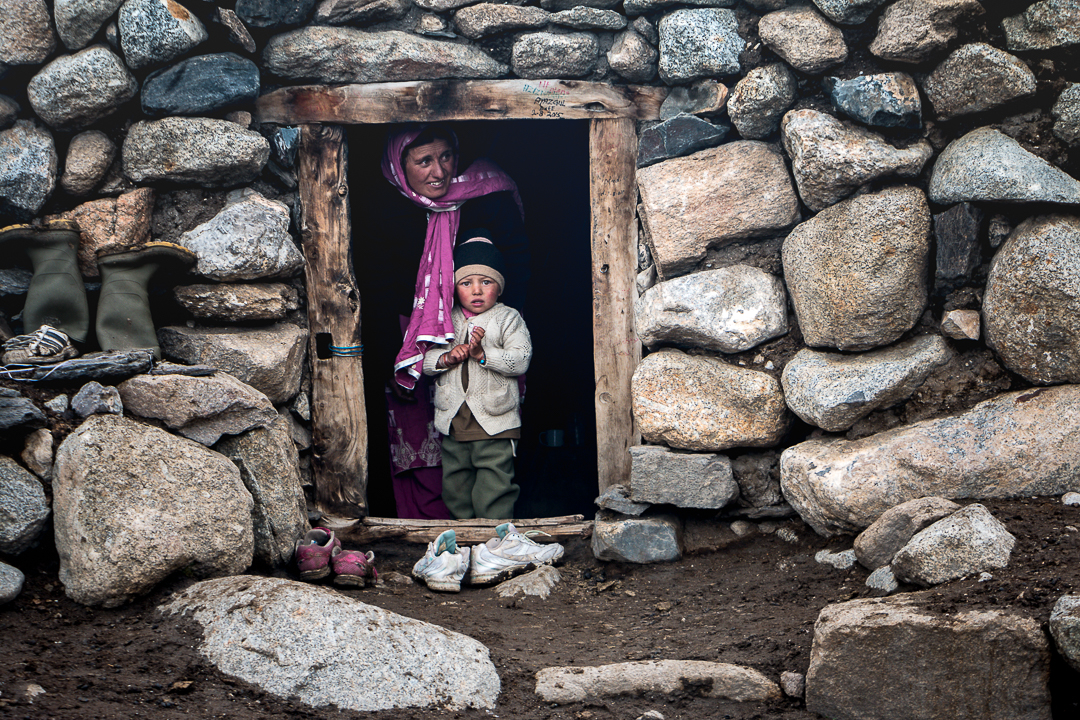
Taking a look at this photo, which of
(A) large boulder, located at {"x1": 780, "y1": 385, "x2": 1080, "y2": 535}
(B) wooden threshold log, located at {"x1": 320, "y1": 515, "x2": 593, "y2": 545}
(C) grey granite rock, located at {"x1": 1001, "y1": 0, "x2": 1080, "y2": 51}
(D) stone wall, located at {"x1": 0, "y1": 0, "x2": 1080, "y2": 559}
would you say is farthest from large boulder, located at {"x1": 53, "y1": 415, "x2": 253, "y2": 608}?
(C) grey granite rock, located at {"x1": 1001, "y1": 0, "x2": 1080, "y2": 51}

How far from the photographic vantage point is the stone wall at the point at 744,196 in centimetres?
299

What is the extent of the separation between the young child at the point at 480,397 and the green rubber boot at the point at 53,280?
5.56 ft

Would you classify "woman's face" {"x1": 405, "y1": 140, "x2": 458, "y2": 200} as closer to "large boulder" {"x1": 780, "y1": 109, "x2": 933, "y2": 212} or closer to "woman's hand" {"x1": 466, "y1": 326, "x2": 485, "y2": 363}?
"woman's hand" {"x1": 466, "y1": 326, "x2": 485, "y2": 363}

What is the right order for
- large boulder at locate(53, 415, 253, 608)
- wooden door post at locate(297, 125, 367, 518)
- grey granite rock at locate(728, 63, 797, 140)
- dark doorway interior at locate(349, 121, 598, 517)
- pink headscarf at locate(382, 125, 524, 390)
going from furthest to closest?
dark doorway interior at locate(349, 121, 598, 517)
pink headscarf at locate(382, 125, 524, 390)
wooden door post at locate(297, 125, 367, 518)
grey granite rock at locate(728, 63, 797, 140)
large boulder at locate(53, 415, 253, 608)

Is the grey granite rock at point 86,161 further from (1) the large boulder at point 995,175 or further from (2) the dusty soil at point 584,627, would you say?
(1) the large boulder at point 995,175

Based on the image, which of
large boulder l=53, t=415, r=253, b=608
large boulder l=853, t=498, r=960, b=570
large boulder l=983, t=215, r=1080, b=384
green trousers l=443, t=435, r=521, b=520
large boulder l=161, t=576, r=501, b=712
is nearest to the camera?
large boulder l=161, t=576, r=501, b=712

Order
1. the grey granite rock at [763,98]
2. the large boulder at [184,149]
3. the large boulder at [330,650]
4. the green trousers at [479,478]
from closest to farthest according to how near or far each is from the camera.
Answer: the large boulder at [330,650]
the grey granite rock at [763,98]
the large boulder at [184,149]
the green trousers at [479,478]

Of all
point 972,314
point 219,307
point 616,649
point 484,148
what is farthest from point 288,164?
point 972,314

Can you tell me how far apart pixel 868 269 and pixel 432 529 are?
2263 millimetres

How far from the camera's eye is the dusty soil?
217cm

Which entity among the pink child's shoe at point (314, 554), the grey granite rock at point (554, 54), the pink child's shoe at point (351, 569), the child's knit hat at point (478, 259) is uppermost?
the grey granite rock at point (554, 54)

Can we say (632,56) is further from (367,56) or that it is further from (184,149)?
(184,149)

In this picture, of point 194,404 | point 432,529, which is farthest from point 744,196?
point 194,404

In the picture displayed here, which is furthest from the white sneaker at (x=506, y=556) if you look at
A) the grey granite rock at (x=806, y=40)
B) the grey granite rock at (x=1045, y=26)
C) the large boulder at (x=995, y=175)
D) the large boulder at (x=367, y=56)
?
the grey granite rock at (x=1045, y=26)
